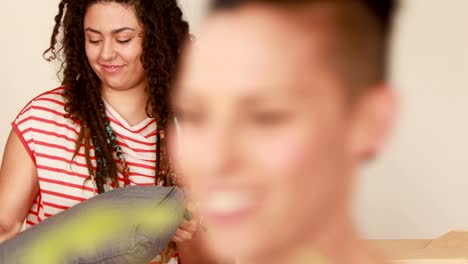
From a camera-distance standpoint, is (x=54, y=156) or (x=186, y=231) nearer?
(x=186, y=231)

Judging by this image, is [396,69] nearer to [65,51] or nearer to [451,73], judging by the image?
[451,73]

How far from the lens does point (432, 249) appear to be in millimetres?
224

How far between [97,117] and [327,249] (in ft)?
1.57

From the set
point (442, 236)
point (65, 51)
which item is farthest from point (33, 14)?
point (442, 236)

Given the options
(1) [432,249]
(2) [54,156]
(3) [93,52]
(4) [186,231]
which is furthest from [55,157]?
(1) [432,249]

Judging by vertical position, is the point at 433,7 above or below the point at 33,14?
above

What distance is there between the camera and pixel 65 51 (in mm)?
707

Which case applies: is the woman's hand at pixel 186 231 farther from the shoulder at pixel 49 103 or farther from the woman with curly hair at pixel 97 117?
the shoulder at pixel 49 103

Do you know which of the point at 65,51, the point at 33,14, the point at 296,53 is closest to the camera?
the point at 296,53

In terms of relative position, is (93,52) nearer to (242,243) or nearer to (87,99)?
(87,99)

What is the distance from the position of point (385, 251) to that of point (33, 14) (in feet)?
2.55

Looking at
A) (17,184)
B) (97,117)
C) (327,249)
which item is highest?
(327,249)

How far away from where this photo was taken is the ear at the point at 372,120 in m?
0.15

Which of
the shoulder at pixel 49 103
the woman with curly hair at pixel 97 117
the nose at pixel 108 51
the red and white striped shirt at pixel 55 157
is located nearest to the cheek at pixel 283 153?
the woman with curly hair at pixel 97 117
